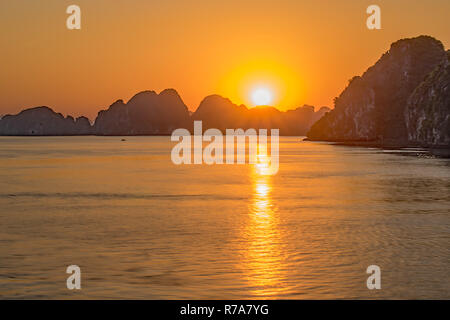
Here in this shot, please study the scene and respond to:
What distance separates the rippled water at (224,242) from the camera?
18641mm

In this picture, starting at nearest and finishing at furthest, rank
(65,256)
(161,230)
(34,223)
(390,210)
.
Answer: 1. (65,256)
2. (161,230)
3. (34,223)
4. (390,210)

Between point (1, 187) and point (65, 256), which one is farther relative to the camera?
point (1, 187)

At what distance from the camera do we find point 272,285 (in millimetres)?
18828

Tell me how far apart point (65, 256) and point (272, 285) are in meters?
9.10

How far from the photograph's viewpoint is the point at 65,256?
2317 cm

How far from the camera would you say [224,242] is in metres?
26.6

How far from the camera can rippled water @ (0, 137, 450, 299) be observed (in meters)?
18.6
